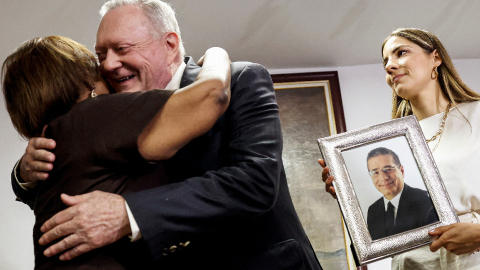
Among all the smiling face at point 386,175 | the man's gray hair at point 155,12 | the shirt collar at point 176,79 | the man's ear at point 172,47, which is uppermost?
the man's gray hair at point 155,12

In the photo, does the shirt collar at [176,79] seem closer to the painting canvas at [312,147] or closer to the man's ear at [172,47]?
the man's ear at [172,47]

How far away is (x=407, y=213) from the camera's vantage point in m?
1.59

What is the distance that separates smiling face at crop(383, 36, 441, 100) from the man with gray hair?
3.61 ft

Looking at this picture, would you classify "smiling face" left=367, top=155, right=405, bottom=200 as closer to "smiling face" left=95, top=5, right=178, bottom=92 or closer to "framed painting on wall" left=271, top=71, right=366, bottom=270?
"smiling face" left=95, top=5, right=178, bottom=92

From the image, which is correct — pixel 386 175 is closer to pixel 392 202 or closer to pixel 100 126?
pixel 392 202

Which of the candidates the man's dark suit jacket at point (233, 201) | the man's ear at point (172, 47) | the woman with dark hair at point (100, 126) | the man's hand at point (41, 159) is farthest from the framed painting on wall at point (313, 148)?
the man's hand at point (41, 159)

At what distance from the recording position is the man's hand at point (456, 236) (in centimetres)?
154

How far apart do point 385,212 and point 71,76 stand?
3.74 ft

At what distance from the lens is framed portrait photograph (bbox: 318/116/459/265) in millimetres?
1544

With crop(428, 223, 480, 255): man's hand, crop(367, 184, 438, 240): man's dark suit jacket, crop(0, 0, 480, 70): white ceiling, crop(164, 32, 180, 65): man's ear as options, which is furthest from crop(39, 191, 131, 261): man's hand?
crop(0, 0, 480, 70): white ceiling

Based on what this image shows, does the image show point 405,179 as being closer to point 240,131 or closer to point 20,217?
point 240,131

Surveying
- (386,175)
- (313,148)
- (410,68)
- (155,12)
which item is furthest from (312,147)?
(155,12)

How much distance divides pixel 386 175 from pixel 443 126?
0.61 meters

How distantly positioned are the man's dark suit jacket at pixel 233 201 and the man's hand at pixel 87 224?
1.6 inches
